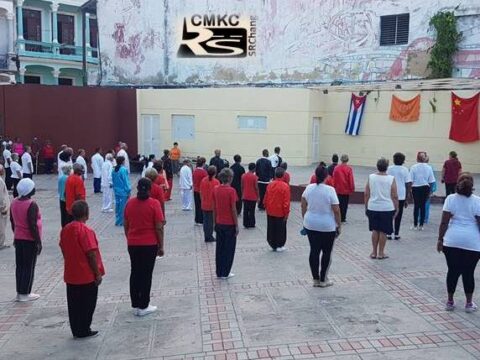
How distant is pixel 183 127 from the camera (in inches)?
959

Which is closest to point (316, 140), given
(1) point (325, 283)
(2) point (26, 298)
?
(1) point (325, 283)

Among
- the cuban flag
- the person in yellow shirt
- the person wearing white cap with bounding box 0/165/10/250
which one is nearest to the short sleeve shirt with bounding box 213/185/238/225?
the person wearing white cap with bounding box 0/165/10/250

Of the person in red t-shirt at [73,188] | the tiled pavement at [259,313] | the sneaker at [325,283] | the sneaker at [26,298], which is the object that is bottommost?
the sneaker at [26,298]

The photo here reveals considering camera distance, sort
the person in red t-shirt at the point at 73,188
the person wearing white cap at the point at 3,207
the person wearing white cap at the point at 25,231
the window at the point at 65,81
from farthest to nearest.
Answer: the window at the point at 65,81 < the person in red t-shirt at the point at 73,188 < the person wearing white cap at the point at 3,207 < the person wearing white cap at the point at 25,231

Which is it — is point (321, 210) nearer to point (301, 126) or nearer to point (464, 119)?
point (464, 119)

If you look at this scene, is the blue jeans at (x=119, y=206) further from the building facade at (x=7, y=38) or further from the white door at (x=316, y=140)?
the building facade at (x=7, y=38)

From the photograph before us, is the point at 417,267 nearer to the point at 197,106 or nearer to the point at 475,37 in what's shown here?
the point at 475,37

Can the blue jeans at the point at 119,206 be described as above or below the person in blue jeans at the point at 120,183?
below

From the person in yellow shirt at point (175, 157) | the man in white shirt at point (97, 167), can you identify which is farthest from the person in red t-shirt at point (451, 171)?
the person in yellow shirt at point (175, 157)

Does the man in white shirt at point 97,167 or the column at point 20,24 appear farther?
the column at point 20,24

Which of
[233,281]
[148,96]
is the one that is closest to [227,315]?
[233,281]

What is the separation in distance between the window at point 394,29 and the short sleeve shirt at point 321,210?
17.0 m

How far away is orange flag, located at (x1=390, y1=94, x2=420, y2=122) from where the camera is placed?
66.9ft

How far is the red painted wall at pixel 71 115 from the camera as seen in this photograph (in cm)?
2219
